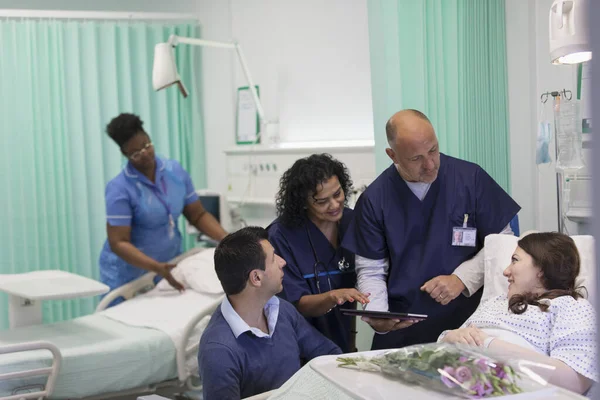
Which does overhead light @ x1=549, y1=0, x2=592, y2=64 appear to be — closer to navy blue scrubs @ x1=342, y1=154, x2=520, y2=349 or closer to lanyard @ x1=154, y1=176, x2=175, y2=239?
navy blue scrubs @ x1=342, y1=154, x2=520, y2=349

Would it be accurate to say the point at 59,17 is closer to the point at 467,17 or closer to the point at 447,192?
the point at 467,17

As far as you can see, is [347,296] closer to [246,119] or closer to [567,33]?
[567,33]

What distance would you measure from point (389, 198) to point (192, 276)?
149 centimetres

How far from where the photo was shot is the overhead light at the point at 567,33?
7.63 ft

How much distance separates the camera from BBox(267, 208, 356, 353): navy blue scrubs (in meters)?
2.50

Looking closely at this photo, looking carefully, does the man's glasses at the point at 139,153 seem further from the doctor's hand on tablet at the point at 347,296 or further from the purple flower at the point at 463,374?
the purple flower at the point at 463,374

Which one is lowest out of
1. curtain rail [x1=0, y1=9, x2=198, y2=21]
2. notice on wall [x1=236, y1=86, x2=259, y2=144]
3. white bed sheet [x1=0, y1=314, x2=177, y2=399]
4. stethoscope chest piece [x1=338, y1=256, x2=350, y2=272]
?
white bed sheet [x1=0, y1=314, x2=177, y2=399]

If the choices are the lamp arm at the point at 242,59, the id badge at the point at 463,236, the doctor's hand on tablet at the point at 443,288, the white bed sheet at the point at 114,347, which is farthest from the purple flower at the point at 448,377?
the lamp arm at the point at 242,59

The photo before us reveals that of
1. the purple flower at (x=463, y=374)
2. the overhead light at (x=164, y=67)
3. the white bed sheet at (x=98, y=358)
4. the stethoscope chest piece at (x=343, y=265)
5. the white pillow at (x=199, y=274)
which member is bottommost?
the white bed sheet at (x=98, y=358)

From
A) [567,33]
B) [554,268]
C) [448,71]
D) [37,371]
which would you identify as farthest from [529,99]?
[37,371]

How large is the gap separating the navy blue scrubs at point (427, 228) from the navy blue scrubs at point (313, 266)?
5.2 inches

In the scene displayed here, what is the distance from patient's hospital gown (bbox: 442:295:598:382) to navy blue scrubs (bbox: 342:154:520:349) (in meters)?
0.39

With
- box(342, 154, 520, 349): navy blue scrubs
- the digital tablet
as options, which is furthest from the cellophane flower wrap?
box(342, 154, 520, 349): navy blue scrubs

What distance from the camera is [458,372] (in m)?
1.43
